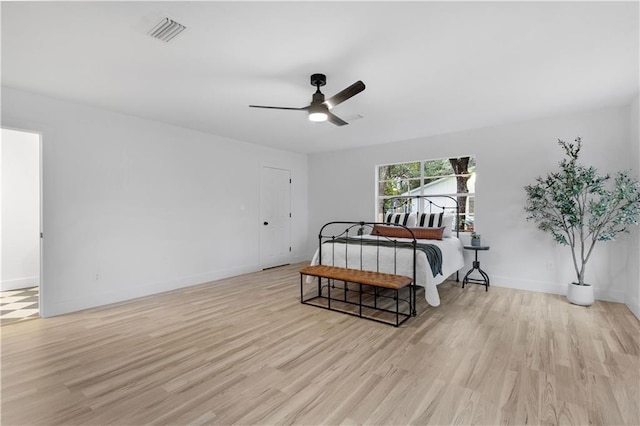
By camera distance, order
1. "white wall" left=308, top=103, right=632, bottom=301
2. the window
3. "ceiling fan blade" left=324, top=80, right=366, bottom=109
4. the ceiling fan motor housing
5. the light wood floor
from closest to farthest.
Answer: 1. the light wood floor
2. "ceiling fan blade" left=324, top=80, right=366, bottom=109
3. the ceiling fan motor housing
4. "white wall" left=308, top=103, right=632, bottom=301
5. the window

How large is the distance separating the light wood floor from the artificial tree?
0.92 meters

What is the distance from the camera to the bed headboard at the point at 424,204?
18.0 ft

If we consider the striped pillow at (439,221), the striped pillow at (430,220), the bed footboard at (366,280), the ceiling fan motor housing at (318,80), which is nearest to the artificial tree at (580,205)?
the striped pillow at (439,221)

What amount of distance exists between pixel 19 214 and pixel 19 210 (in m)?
0.07

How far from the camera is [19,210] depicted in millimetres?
4926

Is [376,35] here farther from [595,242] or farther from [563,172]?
[595,242]

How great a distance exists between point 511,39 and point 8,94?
16.5 feet

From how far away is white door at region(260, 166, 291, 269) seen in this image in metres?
6.34

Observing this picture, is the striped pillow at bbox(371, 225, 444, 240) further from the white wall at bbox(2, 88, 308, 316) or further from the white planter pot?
the white wall at bbox(2, 88, 308, 316)

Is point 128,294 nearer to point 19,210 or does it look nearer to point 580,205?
point 19,210

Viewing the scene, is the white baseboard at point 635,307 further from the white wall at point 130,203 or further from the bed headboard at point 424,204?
the white wall at point 130,203

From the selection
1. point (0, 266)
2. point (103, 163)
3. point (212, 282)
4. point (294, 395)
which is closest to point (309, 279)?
point (212, 282)

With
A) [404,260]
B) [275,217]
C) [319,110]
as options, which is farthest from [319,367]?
[275,217]

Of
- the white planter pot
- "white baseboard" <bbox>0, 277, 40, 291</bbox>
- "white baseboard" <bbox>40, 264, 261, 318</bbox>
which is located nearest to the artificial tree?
the white planter pot
